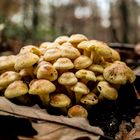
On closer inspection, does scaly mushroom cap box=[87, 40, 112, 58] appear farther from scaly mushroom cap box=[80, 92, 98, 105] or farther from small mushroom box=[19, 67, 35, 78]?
small mushroom box=[19, 67, 35, 78]

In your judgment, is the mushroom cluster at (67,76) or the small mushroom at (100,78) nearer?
the mushroom cluster at (67,76)

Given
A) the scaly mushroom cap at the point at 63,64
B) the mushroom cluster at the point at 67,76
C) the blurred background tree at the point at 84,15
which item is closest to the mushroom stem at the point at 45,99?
the mushroom cluster at the point at 67,76

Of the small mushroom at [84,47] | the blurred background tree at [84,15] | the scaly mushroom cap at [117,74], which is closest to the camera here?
the scaly mushroom cap at [117,74]

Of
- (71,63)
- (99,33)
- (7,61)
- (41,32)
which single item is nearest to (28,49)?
(7,61)

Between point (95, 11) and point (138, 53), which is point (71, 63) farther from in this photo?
point (95, 11)

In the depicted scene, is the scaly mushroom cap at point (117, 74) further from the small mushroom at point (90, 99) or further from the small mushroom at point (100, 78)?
the small mushroom at point (90, 99)

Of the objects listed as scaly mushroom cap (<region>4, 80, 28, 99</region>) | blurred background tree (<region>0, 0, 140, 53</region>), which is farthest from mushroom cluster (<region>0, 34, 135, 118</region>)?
blurred background tree (<region>0, 0, 140, 53</region>)
